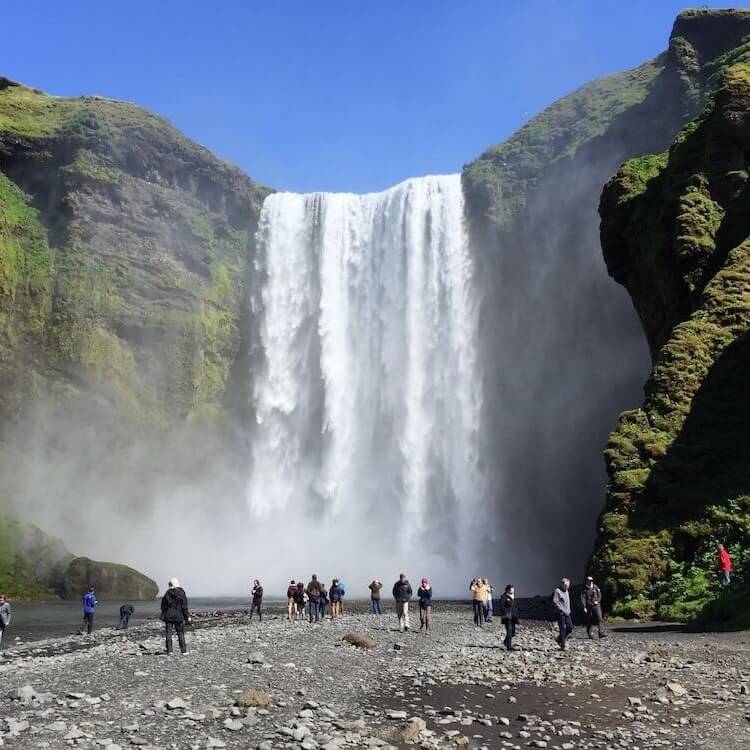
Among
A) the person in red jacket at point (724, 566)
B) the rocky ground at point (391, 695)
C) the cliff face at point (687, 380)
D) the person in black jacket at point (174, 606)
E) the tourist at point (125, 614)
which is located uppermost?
the cliff face at point (687, 380)

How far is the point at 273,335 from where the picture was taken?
69125 millimetres

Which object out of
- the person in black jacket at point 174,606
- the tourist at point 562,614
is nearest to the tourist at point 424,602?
the tourist at point 562,614

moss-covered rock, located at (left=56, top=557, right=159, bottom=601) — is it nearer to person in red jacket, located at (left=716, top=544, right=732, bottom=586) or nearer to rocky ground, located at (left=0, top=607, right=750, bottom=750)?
rocky ground, located at (left=0, top=607, right=750, bottom=750)

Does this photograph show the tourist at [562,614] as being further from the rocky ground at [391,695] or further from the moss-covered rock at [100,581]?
the moss-covered rock at [100,581]

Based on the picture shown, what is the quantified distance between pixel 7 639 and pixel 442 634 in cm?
1521

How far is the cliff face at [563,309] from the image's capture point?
55719 mm

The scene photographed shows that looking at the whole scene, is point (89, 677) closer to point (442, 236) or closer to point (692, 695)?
point (692, 695)

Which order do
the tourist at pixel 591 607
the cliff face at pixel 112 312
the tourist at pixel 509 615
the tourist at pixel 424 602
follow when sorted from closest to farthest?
1. the tourist at pixel 509 615
2. the tourist at pixel 591 607
3. the tourist at pixel 424 602
4. the cliff face at pixel 112 312

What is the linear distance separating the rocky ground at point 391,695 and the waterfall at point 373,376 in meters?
40.8

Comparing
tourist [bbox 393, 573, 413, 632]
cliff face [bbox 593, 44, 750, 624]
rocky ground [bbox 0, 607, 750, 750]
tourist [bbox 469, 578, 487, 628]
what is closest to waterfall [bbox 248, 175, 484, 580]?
cliff face [bbox 593, 44, 750, 624]

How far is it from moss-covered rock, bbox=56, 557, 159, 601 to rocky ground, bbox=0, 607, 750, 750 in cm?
2688

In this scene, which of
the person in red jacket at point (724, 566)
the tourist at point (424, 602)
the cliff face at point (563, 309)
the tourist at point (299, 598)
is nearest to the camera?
the person in red jacket at point (724, 566)

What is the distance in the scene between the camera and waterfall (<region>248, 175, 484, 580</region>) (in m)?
60.1

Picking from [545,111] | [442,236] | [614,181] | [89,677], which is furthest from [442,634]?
[545,111]
